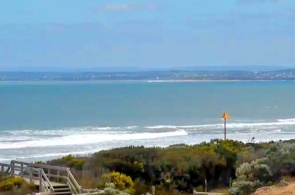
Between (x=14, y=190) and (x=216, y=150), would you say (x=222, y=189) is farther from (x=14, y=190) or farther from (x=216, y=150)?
(x=14, y=190)

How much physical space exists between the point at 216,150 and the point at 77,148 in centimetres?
1978

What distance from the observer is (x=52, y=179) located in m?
18.8

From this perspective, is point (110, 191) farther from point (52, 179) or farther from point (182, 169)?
point (182, 169)

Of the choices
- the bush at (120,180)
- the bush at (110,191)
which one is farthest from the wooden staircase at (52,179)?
the bush at (120,180)

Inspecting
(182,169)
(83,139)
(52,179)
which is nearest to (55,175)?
(52,179)

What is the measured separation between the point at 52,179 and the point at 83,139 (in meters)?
28.6

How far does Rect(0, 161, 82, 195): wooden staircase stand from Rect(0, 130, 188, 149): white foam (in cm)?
2384

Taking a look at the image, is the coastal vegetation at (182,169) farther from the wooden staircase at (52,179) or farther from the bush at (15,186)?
the wooden staircase at (52,179)

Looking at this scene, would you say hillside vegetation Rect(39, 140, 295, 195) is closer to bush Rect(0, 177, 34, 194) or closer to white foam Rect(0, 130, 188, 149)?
bush Rect(0, 177, 34, 194)

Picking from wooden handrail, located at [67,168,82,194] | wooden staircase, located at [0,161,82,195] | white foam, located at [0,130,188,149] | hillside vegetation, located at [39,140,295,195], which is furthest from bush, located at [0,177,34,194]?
white foam, located at [0,130,188,149]

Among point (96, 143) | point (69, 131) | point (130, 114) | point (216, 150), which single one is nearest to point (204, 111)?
point (130, 114)

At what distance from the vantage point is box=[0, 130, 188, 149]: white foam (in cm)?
4372

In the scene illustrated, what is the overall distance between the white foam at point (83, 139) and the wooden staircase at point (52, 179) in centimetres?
2384

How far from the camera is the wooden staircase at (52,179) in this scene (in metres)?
17.5
